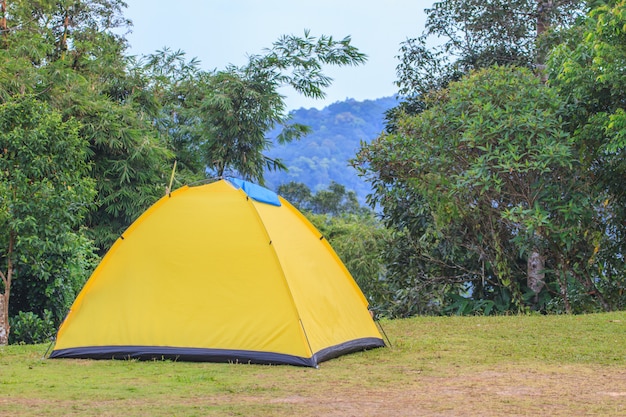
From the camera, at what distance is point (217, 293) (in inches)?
284

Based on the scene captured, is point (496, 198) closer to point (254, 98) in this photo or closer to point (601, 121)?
point (601, 121)

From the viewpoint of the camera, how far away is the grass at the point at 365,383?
496 centimetres

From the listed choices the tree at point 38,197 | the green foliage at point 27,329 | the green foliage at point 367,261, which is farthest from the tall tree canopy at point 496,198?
the green foliage at point 27,329

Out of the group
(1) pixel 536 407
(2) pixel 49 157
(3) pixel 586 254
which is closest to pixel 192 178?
(2) pixel 49 157

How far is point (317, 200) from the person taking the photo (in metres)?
42.0

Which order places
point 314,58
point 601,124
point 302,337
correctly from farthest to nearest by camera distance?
1. point 314,58
2. point 601,124
3. point 302,337

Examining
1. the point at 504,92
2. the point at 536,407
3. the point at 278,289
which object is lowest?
the point at 536,407

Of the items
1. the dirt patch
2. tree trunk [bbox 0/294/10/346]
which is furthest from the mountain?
the dirt patch

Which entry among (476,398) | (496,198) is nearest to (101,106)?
(496,198)

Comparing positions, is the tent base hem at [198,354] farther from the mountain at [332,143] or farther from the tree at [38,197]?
the mountain at [332,143]

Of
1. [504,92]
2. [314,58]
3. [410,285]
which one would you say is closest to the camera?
[504,92]

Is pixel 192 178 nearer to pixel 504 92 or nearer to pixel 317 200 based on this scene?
pixel 504 92

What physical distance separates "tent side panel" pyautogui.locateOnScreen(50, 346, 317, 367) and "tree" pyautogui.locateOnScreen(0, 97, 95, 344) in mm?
3064

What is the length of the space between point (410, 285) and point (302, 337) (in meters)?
7.47
